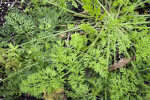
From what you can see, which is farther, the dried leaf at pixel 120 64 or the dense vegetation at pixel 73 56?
the dried leaf at pixel 120 64

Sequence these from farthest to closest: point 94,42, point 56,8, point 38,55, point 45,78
Answer: point 56,8 < point 94,42 < point 38,55 < point 45,78

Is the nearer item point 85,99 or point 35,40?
point 85,99

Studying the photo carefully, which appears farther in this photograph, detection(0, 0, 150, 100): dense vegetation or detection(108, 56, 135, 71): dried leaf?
detection(108, 56, 135, 71): dried leaf

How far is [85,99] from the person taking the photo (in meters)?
1.52

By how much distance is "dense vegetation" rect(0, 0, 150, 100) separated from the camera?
148cm

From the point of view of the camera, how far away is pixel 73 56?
1.49 metres

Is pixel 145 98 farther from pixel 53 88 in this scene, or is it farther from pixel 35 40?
pixel 35 40

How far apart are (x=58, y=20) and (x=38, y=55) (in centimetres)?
54

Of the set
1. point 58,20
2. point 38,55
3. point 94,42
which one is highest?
point 58,20

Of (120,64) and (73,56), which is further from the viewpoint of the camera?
(120,64)

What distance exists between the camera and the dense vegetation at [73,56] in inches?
58.3

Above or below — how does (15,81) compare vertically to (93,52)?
below

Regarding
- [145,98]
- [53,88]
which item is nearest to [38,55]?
[53,88]

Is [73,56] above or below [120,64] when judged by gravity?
above
